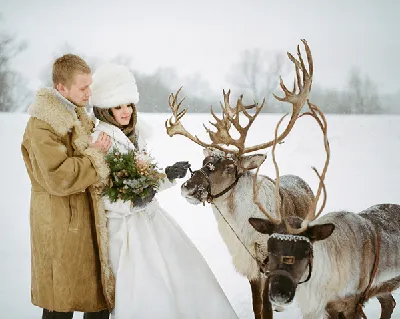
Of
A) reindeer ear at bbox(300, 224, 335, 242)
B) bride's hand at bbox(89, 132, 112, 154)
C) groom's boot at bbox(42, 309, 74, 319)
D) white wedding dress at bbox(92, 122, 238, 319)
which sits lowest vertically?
groom's boot at bbox(42, 309, 74, 319)

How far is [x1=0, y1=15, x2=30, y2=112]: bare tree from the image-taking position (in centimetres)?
751

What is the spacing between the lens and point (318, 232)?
2.22m

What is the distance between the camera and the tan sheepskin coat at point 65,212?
220cm

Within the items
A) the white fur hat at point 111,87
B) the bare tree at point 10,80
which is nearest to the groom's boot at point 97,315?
the white fur hat at point 111,87

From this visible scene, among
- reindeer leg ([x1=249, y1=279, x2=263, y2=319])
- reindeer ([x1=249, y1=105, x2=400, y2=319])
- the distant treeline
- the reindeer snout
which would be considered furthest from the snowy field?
the reindeer snout

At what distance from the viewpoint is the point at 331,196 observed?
6199mm

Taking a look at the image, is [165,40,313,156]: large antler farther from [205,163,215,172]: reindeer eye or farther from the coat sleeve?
the coat sleeve

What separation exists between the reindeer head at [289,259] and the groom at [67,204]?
0.87 meters

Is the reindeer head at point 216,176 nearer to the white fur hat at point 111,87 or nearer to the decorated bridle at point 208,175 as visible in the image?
the decorated bridle at point 208,175

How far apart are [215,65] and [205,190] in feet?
16.3

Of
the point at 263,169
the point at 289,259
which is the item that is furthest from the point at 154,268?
the point at 263,169

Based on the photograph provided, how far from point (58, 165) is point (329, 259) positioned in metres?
1.44

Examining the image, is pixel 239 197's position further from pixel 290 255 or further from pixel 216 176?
pixel 290 255

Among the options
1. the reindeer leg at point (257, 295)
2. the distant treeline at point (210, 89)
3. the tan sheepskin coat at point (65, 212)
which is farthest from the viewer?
the distant treeline at point (210, 89)
